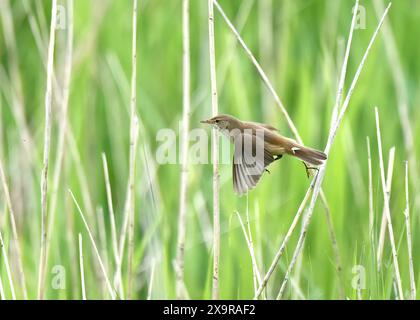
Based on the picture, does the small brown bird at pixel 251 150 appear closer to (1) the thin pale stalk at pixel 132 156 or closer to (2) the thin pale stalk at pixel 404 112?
(1) the thin pale stalk at pixel 132 156

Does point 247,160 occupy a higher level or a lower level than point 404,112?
lower

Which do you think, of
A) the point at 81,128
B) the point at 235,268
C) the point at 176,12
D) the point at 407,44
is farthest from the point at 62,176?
the point at 407,44

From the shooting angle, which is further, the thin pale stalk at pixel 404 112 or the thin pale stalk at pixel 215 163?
the thin pale stalk at pixel 404 112

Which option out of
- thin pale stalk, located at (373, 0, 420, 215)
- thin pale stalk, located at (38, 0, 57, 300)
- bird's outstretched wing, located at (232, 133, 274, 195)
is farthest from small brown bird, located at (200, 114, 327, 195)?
thin pale stalk, located at (373, 0, 420, 215)

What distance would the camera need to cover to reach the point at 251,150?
1398mm

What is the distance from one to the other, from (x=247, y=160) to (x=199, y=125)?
1202 millimetres

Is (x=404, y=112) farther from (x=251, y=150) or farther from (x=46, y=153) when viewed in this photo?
(x=46, y=153)

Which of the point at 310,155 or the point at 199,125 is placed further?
the point at 199,125

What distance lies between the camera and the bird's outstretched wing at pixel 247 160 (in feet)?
4.49

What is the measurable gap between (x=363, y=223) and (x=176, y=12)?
1220 millimetres

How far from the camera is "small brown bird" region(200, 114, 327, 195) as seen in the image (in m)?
1.36

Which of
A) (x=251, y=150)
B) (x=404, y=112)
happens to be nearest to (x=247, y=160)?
(x=251, y=150)

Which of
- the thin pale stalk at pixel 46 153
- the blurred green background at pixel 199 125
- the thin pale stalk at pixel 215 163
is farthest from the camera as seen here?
the blurred green background at pixel 199 125

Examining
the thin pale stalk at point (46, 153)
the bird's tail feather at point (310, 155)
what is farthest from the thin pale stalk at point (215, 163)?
the thin pale stalk at point (46, 153)
